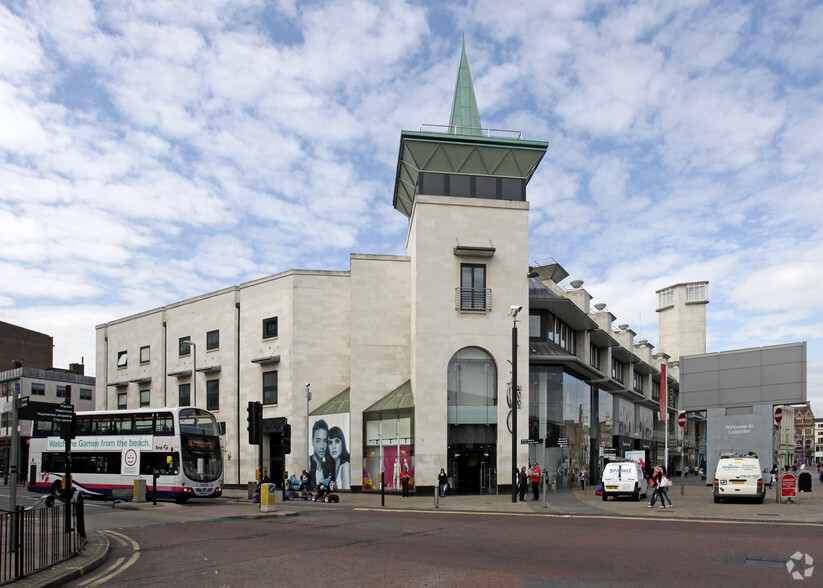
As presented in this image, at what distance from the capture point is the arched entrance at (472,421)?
3269 cm

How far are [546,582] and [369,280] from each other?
2806 centimetres

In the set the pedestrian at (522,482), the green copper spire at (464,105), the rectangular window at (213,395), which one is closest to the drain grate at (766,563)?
the pedestrian at (522,482)

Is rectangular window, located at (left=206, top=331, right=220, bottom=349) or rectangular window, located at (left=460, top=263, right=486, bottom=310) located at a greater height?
rectangular window, located at (left=460, top=263, right=486, bottom=310)

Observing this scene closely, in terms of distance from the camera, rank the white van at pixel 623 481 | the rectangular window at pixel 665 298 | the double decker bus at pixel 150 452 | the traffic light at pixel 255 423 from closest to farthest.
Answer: the traffic light at pixel 255 423
the white van at pixel 623 481
the double decker bus at pixel 150 452
the rectangular window at pixel 665 298

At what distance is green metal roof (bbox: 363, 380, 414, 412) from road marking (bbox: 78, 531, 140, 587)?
1759cm

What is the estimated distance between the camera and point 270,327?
40.4 metres

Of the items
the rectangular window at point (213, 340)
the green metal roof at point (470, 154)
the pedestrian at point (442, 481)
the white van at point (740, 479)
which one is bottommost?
the pedestrian at point (442, 481)

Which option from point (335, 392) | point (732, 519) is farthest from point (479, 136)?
point (732, 519)

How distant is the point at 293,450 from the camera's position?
124 ft

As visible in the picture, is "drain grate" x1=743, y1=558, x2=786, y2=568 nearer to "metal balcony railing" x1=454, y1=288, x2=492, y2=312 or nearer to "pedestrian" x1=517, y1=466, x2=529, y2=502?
"pedestrian" x1=517, y1=466, x2=529, y2=502

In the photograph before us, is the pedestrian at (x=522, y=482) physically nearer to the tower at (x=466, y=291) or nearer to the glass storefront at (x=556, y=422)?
the tower at (x=466, y=291)

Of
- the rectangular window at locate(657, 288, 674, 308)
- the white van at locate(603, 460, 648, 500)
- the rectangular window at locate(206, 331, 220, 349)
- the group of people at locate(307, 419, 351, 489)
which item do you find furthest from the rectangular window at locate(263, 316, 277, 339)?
the rectangular window at locate(657, 288, 674, 308)

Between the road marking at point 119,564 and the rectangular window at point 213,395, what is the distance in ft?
87.8

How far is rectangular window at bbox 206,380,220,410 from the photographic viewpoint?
43750mm
